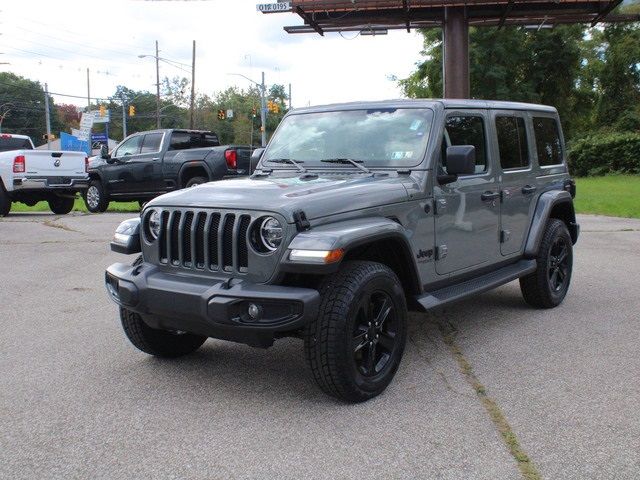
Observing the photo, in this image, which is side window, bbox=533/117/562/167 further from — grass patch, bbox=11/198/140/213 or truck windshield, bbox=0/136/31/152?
truck windshield, bbox=0/136/31/152

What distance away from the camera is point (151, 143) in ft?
53.0

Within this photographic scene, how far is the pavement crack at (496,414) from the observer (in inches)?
128

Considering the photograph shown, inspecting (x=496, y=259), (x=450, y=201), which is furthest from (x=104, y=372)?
(x=496, y=259)

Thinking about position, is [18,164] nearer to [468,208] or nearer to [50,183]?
[50,183]

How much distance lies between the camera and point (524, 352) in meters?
5.09

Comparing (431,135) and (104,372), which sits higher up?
(431,135)

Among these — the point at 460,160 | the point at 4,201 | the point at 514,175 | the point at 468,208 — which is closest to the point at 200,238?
the point at 460,160

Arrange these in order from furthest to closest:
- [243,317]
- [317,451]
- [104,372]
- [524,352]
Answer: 1. [524,352]
2. [104,372]
3. [243,317]
4. [317,451]

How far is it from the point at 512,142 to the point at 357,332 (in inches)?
108

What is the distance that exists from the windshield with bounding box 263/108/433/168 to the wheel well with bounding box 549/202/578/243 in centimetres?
224

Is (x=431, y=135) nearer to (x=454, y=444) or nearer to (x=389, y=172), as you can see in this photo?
(x=389, y=172)

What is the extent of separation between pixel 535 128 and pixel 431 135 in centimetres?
188

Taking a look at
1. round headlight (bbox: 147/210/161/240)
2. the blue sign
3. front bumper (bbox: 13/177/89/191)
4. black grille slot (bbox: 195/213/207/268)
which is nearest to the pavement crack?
black grille slot (bbox: 195/213/207/268)

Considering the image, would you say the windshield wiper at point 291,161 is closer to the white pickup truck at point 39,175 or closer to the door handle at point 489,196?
the door handle at point 489,196
